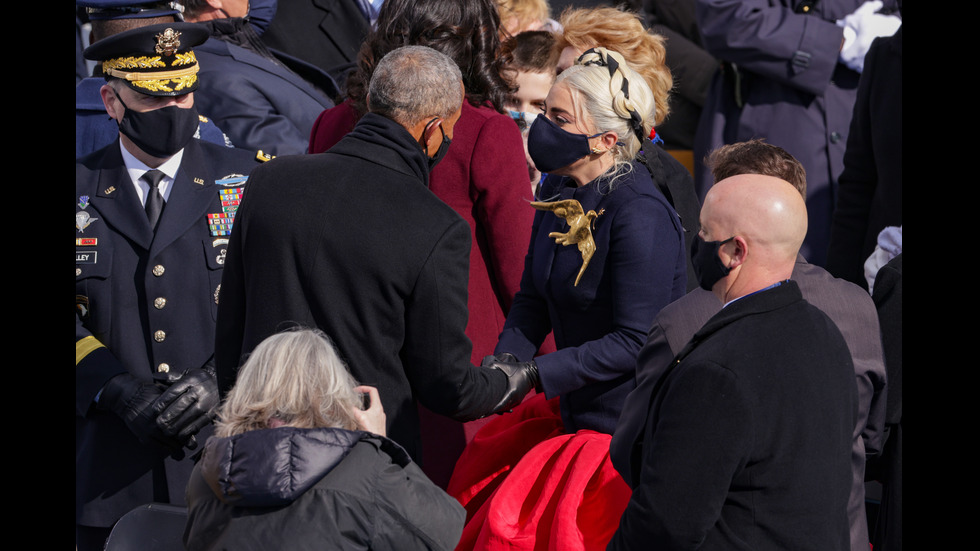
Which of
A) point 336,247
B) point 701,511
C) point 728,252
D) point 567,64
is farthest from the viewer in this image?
point 567,64

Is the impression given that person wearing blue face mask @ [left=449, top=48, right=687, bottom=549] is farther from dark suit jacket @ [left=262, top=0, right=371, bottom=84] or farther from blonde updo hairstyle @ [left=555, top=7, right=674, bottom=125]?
dark suit jacket @ [left=262, top=0, right=371, bottom=84]

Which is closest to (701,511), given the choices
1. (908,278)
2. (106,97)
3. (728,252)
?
(728,252)

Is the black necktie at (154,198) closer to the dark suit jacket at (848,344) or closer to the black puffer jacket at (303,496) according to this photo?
the black puffer jacket at (303,496)

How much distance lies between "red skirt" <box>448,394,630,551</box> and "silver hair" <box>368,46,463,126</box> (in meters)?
1.05

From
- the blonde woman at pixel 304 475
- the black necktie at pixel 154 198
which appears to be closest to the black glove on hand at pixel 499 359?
the blonde woman at pixel 304 475

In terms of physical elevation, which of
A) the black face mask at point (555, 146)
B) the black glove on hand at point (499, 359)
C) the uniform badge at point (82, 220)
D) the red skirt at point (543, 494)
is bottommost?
the red skirt at point (543, 494)

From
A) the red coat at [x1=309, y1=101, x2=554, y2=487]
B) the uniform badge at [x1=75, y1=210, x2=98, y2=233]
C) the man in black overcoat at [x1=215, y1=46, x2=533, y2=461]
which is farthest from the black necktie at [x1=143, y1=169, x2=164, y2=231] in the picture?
the red coat at [x1=309, y1=101, x2=554, y2=487]

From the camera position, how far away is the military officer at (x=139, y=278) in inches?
135

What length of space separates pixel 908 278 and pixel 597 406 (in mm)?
1057

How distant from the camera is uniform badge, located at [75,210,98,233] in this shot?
11.5 feet

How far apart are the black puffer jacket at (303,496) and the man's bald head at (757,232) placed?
0.93m

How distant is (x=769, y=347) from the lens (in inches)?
94.7

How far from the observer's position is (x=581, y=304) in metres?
3.33

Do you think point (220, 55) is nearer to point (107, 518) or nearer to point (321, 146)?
point (321, 146)
